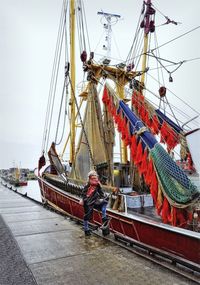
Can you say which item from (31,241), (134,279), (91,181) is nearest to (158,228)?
(134,279)

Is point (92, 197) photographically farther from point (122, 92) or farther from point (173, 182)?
point (122, 92)

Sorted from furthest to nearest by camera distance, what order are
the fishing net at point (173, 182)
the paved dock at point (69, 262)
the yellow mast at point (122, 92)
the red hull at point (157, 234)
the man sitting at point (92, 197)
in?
the yellow mast at point (122, 92)
the man sitting at point (92, 197)
the fishing net at point (173, 182)
the red hull at point (157, 234)
the paved dock at point (69, 262)

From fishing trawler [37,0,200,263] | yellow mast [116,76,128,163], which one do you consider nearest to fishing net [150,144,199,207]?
fishing trawler [37,0,200,263]

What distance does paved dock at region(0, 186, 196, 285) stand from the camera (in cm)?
468

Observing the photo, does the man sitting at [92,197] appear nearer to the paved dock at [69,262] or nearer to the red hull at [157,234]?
the red hull at [157,234]

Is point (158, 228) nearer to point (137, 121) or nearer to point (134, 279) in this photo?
point (134, 279)

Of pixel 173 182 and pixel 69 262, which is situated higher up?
pixel 173 182

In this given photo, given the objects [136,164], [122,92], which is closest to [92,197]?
[136,164]

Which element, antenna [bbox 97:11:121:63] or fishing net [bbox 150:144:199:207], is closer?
fishing net [bbox 150:144:199:207]

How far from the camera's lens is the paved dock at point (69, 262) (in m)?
4.68

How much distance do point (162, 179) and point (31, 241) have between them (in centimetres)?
356

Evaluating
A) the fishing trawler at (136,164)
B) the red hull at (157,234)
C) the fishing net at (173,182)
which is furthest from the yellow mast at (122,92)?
the fishing net at (173,182)

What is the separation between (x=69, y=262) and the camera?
548 cm

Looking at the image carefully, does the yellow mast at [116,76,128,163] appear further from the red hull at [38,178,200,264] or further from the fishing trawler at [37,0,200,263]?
the red hull at [38,178,200,264]
